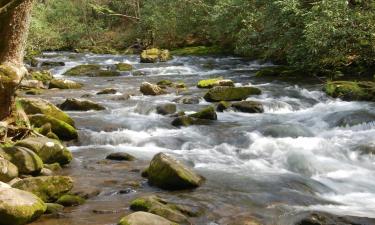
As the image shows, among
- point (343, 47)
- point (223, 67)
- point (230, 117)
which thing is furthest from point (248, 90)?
point (223, 67)

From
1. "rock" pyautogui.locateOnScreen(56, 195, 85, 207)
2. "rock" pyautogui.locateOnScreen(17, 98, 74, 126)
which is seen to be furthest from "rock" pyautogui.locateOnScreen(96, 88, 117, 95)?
"rock" pyautogui.locateOnScreen(56, 195, 85, 207)

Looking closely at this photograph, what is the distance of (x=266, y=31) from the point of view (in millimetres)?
19578

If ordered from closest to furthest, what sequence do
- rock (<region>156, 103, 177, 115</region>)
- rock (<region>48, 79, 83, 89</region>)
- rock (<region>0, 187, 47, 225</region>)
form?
rock (<region>0, 187, 47, 225</region>) < rock (<region>156, 103, 177, 115</region>) < rock (<region>48, 79, 83, 89</region>)

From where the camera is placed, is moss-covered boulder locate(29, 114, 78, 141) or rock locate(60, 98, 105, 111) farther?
rock locate(60, 98, 105, 111)

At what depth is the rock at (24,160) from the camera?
7.05m

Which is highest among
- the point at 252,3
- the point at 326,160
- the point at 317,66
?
the point at 252,3

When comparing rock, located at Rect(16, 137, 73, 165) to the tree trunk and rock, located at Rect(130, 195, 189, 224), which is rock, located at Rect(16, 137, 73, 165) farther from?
rock, located at Rect(130, 195, 189, 224)

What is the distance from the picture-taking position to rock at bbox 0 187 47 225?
5.16 meters

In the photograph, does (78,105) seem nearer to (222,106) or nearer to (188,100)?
(188,100)

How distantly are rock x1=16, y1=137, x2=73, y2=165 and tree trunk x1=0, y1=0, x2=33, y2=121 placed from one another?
3.38 ft

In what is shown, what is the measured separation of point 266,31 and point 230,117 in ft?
26.0

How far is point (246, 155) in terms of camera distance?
9.48 meters

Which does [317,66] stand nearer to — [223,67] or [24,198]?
[223,67]

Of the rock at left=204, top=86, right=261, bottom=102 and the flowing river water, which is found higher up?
the rock at left=204, top=86, right=261, bottom=102
